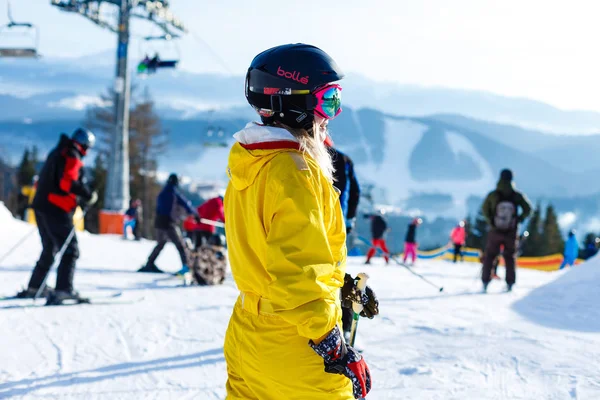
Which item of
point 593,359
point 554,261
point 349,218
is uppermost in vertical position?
point 349,218

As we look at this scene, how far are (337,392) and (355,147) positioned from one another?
175 m

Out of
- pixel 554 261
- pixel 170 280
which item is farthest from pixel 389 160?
pixel 170 280

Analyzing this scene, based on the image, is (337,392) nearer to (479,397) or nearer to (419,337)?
(479,397)

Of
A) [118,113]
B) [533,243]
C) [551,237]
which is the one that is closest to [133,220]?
[118,113]

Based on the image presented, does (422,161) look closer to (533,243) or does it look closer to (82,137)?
(533,243)

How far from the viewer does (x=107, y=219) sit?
20.0m

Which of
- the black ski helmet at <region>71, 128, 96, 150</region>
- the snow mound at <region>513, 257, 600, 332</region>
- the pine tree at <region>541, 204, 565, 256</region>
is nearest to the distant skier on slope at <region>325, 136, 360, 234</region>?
the snow mound at <region>513, 257, 600, 332</region>

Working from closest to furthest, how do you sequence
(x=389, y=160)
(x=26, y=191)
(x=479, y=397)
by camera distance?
(x=479, y=397)
(x=26, y=191)
(x=389, y=160)

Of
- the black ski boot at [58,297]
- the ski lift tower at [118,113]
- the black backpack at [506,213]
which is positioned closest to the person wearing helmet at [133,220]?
the ski lift tower at [118,113]

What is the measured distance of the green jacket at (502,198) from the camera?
805cm

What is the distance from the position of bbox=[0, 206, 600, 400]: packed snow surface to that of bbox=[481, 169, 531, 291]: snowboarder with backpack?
72 centimetres

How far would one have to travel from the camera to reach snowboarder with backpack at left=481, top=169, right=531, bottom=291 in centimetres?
808

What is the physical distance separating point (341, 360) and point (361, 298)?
1.48 ft

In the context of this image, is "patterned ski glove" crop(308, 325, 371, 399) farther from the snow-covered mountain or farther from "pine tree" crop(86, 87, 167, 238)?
the snow-covered mountain
